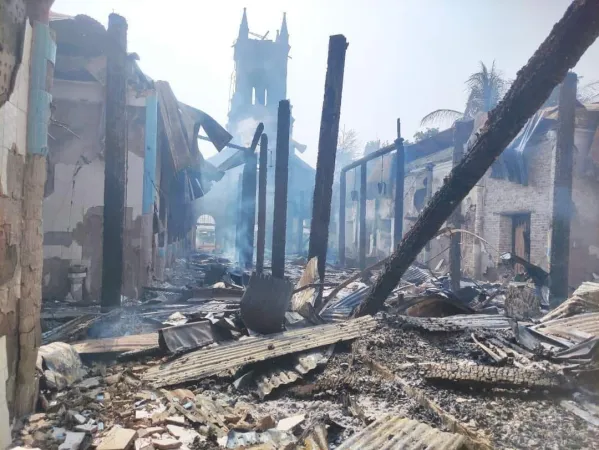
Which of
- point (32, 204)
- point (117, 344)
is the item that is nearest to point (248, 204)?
point (117, 344)

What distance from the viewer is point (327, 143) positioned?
8.06m

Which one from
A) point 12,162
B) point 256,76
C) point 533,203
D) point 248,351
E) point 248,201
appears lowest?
point 248,351

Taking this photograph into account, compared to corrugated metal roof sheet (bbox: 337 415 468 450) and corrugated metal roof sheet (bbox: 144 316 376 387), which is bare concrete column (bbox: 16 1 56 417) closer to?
corrugated metal roof sheet (bbox: 144 316 376 387)

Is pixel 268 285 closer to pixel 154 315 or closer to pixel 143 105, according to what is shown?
pixel 154 315

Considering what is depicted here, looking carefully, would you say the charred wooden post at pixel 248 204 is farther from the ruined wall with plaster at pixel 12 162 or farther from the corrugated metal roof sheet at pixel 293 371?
the ruined wall with plaster at pixel 12 162

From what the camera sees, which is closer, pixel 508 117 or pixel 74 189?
pixel 508 117

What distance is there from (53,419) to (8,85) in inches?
103

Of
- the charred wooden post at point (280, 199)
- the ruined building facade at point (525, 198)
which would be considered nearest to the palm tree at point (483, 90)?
the ruined building facade at point (525, 198)

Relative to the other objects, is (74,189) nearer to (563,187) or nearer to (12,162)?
(12,162)

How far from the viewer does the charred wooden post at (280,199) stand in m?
8.91

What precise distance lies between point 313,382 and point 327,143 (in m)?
4.77

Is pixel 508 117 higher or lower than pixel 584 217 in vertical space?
higher

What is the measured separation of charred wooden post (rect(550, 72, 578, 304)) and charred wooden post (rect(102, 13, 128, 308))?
9.09m

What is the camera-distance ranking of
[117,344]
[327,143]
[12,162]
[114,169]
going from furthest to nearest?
[327,143], [114,169], [117,344], [12,162]
